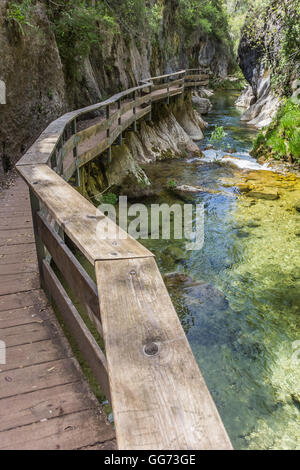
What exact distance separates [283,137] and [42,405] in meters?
15.1

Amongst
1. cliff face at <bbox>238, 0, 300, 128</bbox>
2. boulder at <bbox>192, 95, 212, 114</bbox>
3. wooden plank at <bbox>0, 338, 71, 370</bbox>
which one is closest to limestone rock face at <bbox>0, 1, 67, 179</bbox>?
wooden plank at <bbox>0, 338, 71, 370</bbox>

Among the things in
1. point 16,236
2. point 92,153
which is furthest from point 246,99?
point 16,236

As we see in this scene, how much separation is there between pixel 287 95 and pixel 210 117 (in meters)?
9.94

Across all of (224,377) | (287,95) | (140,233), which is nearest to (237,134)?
(287,95)

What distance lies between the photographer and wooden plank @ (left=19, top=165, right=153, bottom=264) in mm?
1738

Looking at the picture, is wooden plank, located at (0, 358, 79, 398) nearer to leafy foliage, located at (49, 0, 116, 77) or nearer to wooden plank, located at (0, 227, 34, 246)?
wooden plank, located at (0, 227, 34, 246)

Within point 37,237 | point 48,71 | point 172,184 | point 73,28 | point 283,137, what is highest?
point 73,28

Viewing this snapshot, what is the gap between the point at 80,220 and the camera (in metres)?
2.19

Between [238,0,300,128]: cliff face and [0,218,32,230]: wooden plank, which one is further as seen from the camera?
[238,0,300,128]: cliff face

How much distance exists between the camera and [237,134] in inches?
833

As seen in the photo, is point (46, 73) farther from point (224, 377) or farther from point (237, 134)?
point (237, 134)

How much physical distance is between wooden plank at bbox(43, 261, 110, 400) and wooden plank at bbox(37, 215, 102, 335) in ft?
0.76

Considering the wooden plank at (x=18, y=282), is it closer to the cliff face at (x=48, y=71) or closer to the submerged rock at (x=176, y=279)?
the submerged rock at (x=176, y=279)

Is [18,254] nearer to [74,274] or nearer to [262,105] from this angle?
[74,274]
